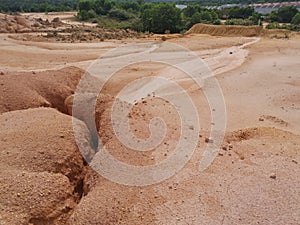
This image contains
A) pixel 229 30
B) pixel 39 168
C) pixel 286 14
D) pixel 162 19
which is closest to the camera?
pixel 39 168

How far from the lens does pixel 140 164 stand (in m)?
7.91

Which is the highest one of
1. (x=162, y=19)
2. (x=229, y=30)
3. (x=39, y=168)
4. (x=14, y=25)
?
(x=39, y=168)

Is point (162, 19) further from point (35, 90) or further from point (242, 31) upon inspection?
point (35, 90)

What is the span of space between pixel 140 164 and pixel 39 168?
2.20 m

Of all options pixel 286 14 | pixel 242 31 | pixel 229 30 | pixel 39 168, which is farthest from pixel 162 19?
pixel 39 168

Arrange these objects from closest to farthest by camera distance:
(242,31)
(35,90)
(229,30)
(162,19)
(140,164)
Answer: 1. (140,164)
2. (35,90)
3. (242,31)
4. (229,30)
5. (162,19)

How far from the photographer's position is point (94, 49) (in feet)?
88.7

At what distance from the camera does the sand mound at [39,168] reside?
20.5 feet

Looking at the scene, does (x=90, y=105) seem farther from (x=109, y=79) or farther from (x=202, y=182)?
(x=109, y=79)

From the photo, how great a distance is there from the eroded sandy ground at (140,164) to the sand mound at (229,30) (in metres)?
25.6

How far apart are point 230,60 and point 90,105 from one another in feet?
52.8

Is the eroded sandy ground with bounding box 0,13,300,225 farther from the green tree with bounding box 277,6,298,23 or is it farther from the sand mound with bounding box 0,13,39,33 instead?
the green tree with bounding box 277,6,298,23

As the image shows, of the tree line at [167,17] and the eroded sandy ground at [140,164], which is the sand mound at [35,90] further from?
the tree line at [167,17]

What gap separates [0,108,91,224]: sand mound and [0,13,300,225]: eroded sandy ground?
20 mm
